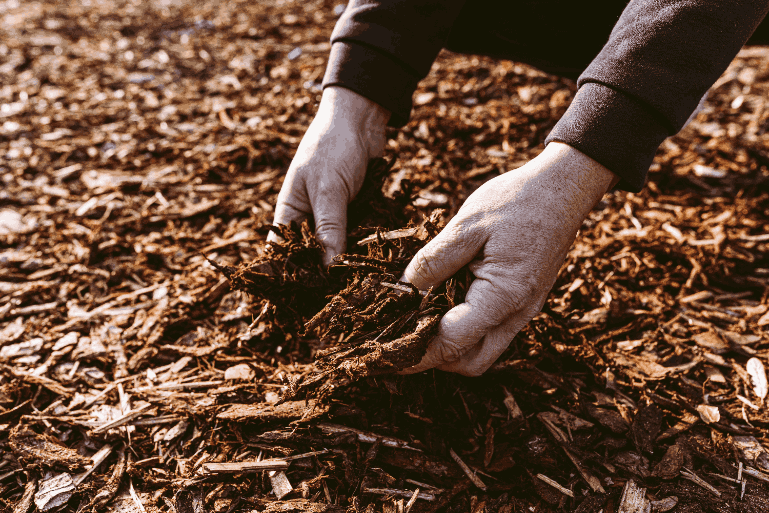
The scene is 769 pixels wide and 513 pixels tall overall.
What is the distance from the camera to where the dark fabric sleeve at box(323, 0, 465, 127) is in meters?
2.12

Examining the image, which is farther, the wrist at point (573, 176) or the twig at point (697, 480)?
the twig at point (697, 480)

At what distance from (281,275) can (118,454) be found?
0.99 m

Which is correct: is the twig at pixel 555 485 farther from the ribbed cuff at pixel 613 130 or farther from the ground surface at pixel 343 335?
the ribbed cuff at pixel 613 130

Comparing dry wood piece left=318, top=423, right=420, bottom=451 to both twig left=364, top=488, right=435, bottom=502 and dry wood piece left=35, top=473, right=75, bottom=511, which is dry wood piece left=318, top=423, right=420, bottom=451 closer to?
twig left=364, top=488, right=435, bottom=502

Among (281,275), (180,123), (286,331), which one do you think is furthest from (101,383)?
(180,123)

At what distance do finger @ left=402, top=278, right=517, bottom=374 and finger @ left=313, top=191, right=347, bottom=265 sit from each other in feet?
1.99

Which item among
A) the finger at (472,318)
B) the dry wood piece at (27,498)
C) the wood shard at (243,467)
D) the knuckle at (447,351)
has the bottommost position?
the dry wood piece at (27,498)

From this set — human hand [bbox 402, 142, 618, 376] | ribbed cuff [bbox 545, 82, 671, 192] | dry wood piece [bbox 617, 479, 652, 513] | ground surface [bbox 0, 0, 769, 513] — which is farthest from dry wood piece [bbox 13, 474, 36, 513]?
ribbed cuff [bbox 545, 82, 671, 192]

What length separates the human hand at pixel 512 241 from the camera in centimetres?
157

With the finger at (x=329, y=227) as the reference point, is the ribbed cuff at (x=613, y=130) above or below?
above

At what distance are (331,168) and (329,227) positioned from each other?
27 centimetres

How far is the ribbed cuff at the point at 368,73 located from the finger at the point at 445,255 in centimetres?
87

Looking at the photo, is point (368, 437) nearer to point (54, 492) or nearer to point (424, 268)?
point (424, 268)

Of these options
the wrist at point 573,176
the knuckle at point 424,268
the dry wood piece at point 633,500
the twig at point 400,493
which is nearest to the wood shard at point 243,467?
the twig at point 400,493
